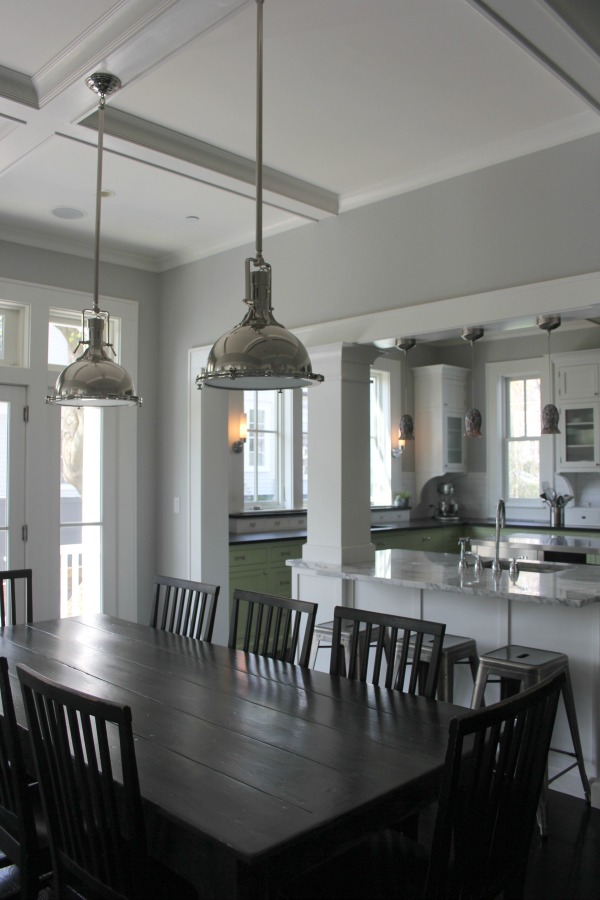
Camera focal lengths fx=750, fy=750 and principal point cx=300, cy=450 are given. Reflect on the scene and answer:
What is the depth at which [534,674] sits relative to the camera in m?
3.00

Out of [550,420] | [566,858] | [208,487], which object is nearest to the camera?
[566,858]

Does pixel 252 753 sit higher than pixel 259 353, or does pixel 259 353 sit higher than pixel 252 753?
pixel 259 353

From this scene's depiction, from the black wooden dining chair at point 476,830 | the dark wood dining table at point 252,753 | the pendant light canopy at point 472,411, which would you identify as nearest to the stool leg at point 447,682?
the dark wood dining table at point 252,753

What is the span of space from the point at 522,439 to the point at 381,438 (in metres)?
1.46

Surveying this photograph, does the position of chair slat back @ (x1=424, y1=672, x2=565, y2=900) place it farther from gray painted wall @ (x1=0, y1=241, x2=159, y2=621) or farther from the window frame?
the window frame

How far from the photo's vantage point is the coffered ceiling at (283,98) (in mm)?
2574

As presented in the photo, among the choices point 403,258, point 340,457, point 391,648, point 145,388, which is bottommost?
point 391,648

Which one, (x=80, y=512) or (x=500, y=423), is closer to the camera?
(x=80, y=512)

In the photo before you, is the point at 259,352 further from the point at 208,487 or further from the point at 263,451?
the point at 263,451

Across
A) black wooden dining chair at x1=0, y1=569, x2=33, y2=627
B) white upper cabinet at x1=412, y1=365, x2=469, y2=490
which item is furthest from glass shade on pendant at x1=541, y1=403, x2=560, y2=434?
black wooden dining chair at x1=0, y1=569, x2=33, y2=627

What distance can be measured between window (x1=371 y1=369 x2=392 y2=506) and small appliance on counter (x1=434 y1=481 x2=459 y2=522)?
1.97 feet

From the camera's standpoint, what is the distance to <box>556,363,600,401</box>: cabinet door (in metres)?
7.06

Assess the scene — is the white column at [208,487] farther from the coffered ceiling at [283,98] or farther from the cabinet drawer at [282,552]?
the coffered ceiling at [283,98]

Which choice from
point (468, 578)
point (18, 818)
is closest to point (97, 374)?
point (18, 818)
